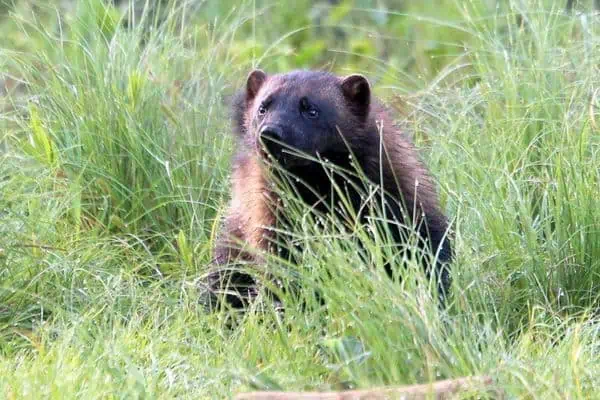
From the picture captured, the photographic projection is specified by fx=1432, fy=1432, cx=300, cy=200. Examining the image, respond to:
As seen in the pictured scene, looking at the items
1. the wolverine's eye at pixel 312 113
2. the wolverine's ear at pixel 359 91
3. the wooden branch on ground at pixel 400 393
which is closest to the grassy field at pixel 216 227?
the wooden branch on ground at pixel 400 393

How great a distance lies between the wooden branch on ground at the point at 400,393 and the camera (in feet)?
12.5

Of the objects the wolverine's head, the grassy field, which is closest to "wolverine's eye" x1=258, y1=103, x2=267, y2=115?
the wolverine's head

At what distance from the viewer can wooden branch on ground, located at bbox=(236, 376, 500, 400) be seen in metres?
3.82

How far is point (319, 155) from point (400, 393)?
180 centimetres

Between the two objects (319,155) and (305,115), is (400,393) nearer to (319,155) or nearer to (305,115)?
(319,155)

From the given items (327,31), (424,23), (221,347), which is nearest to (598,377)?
(221,347)

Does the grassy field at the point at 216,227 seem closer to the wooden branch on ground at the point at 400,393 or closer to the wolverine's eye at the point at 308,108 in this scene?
the wooden branch on ground at the point at 400,393

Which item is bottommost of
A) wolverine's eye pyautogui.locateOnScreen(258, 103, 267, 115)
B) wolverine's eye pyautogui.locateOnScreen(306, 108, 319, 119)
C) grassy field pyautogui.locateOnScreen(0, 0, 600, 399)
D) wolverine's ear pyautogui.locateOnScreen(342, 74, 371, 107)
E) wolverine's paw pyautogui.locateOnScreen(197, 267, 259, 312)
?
wolverine's paw pyautogui.locateOnScreen(197, 267, 259, 312)

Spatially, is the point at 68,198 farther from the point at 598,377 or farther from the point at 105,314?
the point at 598,377

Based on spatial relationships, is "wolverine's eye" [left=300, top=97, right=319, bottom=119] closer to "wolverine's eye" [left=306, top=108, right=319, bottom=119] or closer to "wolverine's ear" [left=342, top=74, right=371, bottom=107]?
"wolverine's eye" [left=306, top=108, right=319, bottom=119]

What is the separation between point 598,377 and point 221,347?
1.31 m

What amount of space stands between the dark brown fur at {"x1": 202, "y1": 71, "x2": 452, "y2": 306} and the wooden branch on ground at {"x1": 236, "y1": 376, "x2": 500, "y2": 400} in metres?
1.52

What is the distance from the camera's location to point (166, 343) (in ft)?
15.8

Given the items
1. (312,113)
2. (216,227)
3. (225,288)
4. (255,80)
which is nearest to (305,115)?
(312,113)
